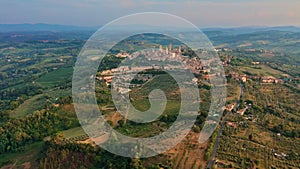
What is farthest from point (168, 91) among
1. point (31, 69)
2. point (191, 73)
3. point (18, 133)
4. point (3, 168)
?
point (31, 69)

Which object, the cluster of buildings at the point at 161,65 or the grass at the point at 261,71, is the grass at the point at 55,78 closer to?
the cluster of buildings at the point at 161,65

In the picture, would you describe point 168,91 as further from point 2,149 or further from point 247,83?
point 2,149

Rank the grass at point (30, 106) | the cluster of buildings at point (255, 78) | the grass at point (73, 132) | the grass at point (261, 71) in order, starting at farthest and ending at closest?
the grass at point (261, 71) < the cluster of buildings at point (255, 78) < the grass at point (30, 106) < the grass at point (73, 132)

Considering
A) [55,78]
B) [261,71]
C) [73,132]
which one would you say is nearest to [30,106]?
[73,132]

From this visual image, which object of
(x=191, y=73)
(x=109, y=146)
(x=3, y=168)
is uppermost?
(x=191, y=73)

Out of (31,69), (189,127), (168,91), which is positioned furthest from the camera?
(31,69)

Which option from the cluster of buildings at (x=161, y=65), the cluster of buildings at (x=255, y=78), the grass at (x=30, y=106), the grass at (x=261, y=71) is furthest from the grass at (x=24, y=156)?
the grass at (x=261, y=71)

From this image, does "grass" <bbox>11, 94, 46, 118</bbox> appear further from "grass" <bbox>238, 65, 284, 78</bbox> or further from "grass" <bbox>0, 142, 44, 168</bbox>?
"grass" <bbox>238, 65, 284, 78</bbox>
